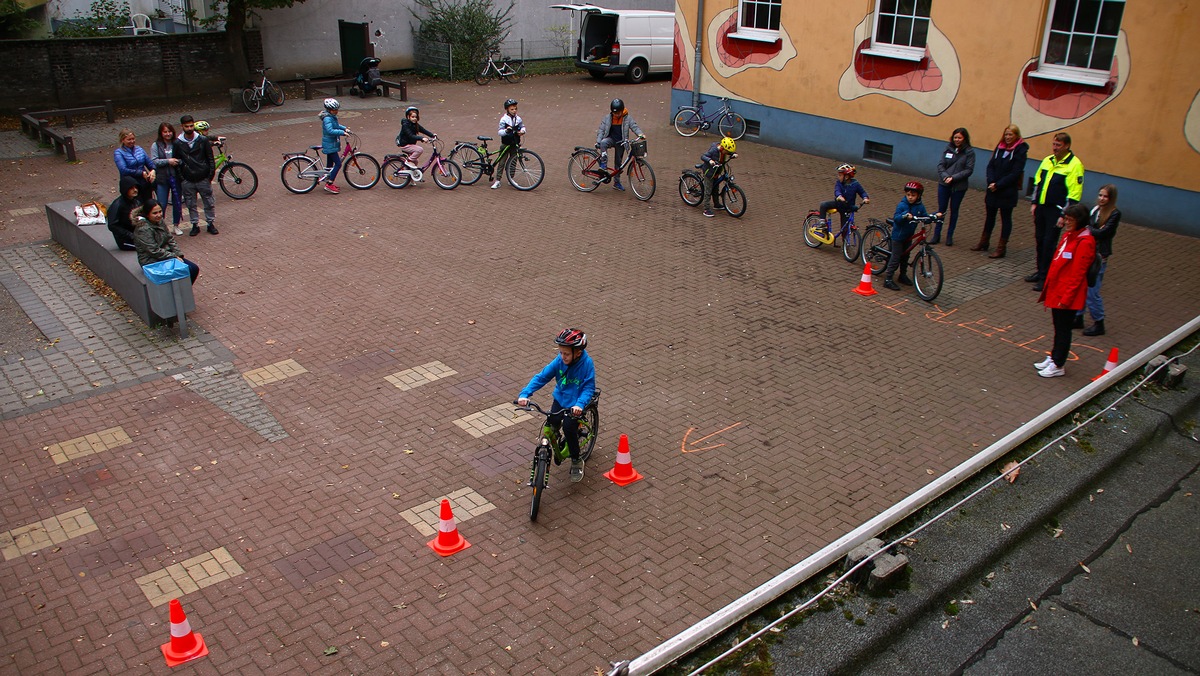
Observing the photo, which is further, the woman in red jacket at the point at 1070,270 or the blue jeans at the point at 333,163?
the blue jeans at the point at 333,163

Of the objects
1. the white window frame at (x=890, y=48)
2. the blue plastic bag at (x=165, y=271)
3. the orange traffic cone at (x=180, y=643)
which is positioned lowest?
the orange traffic cone at (x=180, y=643)

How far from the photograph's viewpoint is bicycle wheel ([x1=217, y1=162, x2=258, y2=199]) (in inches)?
588

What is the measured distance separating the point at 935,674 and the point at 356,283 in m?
8.50

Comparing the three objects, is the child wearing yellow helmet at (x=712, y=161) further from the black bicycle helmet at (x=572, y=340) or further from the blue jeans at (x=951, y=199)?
the black bicycle helmet at (x=572, y=340)

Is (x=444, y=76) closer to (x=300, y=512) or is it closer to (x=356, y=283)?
(x=356, y=283)

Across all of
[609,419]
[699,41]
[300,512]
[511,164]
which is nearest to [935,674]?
[609,419]

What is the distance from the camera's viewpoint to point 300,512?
686 cm

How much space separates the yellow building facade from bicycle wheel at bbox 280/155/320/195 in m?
9.72

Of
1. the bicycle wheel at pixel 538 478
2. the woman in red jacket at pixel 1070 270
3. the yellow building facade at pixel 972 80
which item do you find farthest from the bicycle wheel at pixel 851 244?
the bicycle wheel at pixel 538 478

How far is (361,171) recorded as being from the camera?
51.9 ft

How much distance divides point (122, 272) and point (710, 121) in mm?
13923

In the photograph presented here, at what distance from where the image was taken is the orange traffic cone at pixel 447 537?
20.8ft

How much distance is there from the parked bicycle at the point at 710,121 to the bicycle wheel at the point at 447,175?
22.2 feet

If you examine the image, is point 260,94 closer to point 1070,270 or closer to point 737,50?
point 737,50
